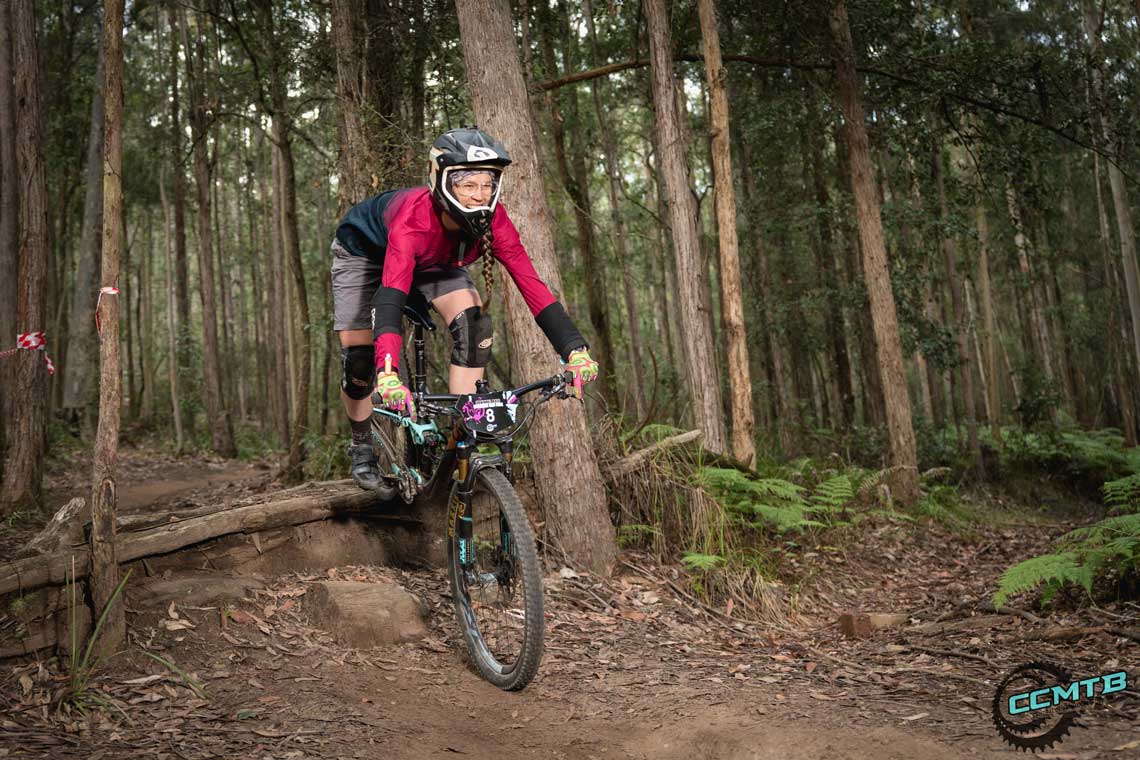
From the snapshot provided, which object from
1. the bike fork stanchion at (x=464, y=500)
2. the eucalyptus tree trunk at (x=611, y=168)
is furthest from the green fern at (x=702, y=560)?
the bike fork stanchion at (x=464, y=500)

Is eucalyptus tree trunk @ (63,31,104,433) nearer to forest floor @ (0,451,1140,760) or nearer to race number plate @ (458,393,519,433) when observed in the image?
forest floor @ (0,451,1140,760)

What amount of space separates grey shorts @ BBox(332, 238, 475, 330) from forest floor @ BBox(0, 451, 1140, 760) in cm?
167

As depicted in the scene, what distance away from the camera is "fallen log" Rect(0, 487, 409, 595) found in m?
3.67

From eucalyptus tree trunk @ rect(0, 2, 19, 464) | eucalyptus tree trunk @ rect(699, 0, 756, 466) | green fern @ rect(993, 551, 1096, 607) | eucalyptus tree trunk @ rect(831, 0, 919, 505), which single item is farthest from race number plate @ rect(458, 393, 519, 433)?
eucalyptus tree trunk @ rect(831, 0, 919, 505)

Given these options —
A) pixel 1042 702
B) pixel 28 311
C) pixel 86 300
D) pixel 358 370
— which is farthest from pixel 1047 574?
pixel 86 300

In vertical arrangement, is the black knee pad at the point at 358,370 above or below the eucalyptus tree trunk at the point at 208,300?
below

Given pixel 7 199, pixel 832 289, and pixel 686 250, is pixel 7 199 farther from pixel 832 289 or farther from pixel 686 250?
pixel 832 289

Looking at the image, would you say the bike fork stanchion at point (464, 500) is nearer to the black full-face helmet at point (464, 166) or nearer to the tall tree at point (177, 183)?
the black full-face helmet at point (464, 166)

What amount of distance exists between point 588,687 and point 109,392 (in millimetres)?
2751

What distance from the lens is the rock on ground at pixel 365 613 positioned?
14.2 ft

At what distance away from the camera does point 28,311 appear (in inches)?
313

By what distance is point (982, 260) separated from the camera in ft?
69.8

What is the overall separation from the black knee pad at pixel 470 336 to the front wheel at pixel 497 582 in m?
0.74

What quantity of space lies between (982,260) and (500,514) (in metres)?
21.2
